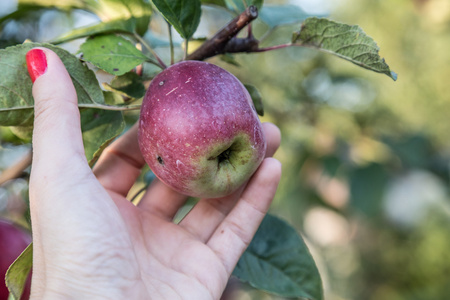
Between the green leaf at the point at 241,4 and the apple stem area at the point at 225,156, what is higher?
the green leaf at the point at 241,4

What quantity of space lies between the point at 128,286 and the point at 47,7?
22.2 inches

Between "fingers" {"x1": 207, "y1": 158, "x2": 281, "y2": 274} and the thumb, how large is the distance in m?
0.34

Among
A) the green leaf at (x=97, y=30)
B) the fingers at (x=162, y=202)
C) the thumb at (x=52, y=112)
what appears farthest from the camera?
the fingers at (x=162, y=202)

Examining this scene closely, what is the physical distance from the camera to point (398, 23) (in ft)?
17.1

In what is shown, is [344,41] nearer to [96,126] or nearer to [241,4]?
[241,4]

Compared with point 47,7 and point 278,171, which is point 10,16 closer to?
point 47,7

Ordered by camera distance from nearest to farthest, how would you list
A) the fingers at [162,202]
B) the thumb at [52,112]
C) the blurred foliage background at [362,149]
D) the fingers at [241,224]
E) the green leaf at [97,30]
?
the thumb at [52,112], the green leaf at [97,30], the fingers at [241,224], the fingers at [162,202], the blurred foliage background at [362,149]

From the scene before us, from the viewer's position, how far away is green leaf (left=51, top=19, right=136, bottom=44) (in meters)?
0.66

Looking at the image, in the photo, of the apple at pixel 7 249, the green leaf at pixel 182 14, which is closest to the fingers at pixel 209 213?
the green leaf at pixel 182 14

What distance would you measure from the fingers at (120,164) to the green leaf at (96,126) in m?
0.15

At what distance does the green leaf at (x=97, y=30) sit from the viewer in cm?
66

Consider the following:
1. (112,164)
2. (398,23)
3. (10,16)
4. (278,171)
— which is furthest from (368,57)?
(398,23)

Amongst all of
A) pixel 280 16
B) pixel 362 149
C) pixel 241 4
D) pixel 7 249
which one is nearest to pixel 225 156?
pixel 241 4

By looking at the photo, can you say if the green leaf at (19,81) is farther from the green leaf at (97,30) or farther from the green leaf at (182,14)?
the green leaf at (182,14)
